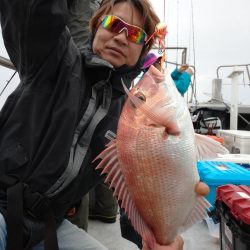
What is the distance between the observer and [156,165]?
4.66 ft

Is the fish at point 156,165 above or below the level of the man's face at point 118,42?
below

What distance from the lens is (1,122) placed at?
189 cm

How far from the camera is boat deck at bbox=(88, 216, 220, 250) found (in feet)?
9.86

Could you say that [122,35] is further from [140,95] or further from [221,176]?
[221,176]

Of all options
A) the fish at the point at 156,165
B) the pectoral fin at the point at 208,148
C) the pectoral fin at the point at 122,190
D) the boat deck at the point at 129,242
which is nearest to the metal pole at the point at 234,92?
the boat deck at the point at 129,242

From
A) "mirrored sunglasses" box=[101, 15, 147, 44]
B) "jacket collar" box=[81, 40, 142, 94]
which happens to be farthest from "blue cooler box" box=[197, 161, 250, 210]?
"mirrored sunglasses" box=[101, 15, 147, 44]

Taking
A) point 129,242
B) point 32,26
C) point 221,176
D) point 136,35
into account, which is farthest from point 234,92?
point 32,26

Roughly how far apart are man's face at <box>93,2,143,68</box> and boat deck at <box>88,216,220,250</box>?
5.91 feet

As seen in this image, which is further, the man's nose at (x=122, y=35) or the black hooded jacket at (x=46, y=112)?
the man's nose at (x=122, y=35)

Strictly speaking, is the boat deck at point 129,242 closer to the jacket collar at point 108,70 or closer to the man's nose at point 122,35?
the jacket collar at point 108,70

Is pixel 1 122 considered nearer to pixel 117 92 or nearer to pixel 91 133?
pixel 91 133

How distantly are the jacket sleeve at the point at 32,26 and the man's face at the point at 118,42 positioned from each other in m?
0.40

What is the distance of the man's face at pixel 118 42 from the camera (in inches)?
83.2

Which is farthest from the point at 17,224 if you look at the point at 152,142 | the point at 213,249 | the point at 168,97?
the point at 213,249
